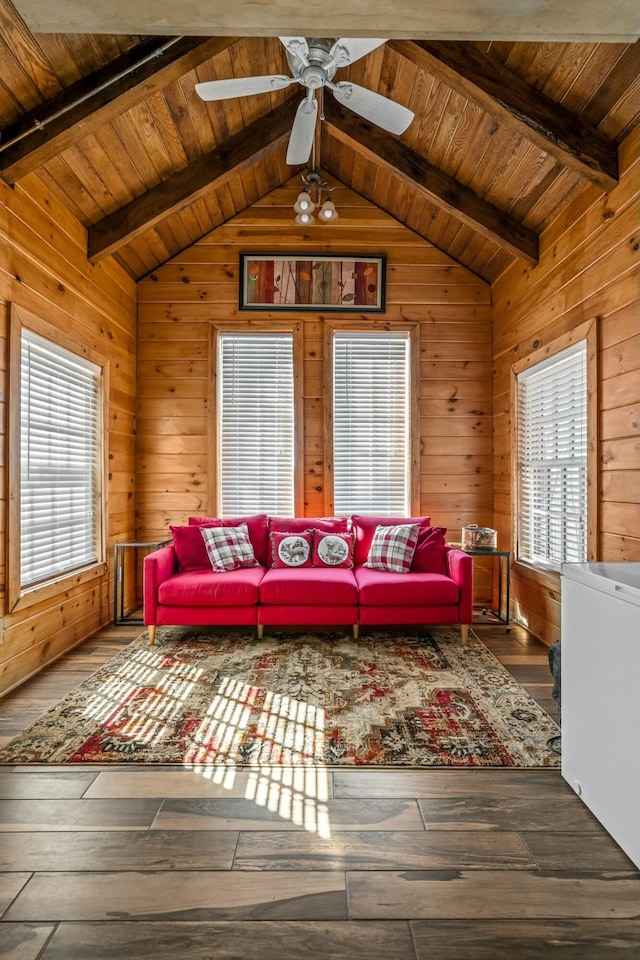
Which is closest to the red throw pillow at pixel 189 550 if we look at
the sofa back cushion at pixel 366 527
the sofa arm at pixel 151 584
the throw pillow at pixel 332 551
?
the sofa arm at pixel 151 584

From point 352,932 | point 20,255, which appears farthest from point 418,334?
point 352,932

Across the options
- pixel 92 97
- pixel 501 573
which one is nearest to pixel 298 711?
pixel 501 573

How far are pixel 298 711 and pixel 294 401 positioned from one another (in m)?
2.95

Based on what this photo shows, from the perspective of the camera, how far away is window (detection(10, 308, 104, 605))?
10.1 feet

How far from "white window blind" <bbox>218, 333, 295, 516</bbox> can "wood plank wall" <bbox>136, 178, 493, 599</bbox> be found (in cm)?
17

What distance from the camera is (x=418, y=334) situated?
490 centimetres

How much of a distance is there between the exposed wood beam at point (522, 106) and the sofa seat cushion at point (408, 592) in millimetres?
2705

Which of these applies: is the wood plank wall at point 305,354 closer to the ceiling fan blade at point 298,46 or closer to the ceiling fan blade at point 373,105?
the ceiling fan blade at point 373,105

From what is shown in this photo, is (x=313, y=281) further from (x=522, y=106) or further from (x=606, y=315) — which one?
(x=606, y=315)

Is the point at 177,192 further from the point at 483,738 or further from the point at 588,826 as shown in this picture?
the point at 588,826

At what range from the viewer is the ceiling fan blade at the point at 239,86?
252 cm

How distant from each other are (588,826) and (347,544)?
2675mm

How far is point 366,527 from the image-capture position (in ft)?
14.6

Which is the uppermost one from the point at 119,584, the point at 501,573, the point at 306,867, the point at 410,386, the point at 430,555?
the point at 410,386
